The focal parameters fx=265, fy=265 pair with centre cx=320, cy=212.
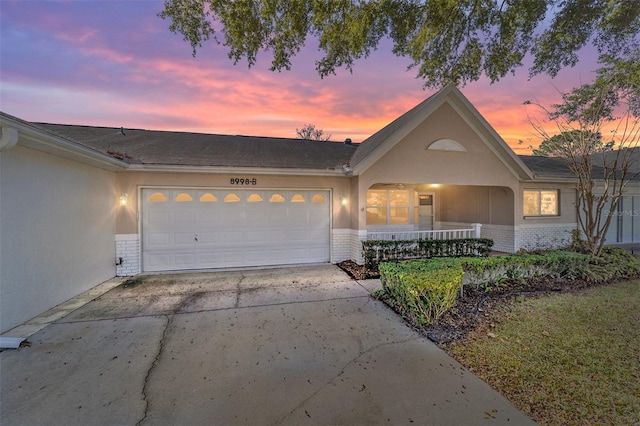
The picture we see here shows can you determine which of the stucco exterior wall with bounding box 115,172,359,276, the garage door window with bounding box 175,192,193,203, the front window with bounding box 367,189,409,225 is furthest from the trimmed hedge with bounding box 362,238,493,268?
the garage door window with bounding box 175,192,193,203

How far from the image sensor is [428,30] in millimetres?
7387

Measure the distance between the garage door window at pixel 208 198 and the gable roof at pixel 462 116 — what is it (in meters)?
4.59

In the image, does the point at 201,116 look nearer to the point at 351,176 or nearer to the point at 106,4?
the point at 106,4

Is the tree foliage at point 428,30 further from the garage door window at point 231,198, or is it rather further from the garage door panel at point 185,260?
the garage door panel at point 185,260

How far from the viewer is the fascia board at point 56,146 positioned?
416cm

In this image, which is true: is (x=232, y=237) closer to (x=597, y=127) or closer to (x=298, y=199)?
(x=298, y=199)

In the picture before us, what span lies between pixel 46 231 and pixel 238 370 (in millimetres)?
5043

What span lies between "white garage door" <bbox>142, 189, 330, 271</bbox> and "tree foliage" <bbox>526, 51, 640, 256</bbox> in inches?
314

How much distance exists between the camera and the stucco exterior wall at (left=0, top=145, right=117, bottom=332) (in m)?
4.45

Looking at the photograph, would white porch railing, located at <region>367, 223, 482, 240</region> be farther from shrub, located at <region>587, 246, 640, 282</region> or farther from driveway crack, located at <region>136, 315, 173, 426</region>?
driveway crack, located at <region>136, 315, 173, 426</region>

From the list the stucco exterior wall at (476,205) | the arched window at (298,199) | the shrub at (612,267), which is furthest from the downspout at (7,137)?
the stucco exterior wall at (476,205)

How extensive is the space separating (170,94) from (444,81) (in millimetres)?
10259

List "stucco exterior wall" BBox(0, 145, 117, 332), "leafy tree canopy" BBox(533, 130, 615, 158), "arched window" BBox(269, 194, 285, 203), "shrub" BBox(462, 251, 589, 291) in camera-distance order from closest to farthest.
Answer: "stucco exterior wall" BBox(0, 145, 117, 332)
"shrub" BBox(462, 251, 589, 291)
"leafy tree canopy" BBox(533, 130, 615, 158)
"arched window" BBox(269, 194, 285, 203)

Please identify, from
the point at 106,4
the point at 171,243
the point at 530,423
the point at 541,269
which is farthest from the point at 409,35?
the point at 171,243
